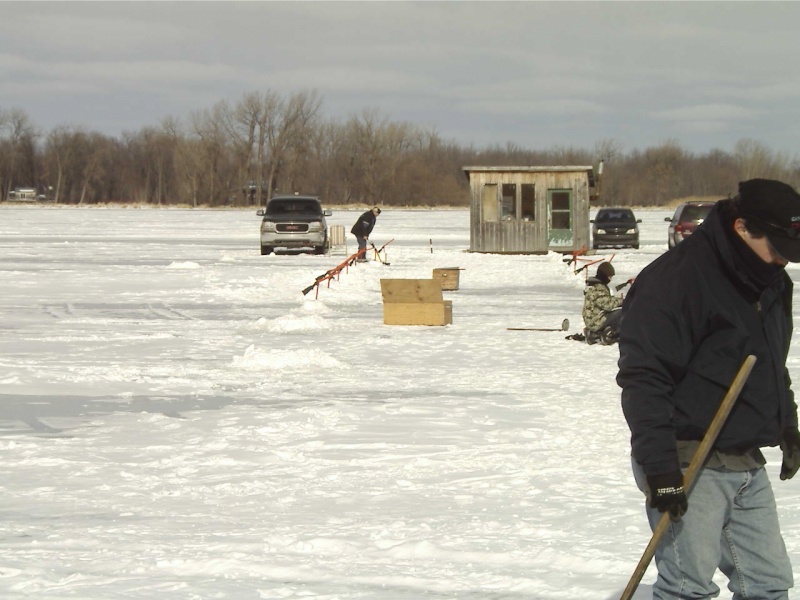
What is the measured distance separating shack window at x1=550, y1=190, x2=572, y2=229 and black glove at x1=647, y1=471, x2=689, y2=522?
33.3 meters

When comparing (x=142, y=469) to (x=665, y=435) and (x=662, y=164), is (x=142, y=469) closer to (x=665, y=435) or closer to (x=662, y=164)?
(x=665, y=435)

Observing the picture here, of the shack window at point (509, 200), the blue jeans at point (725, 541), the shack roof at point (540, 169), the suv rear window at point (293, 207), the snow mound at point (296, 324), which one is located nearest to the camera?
the blue jeans at point (725, 541)

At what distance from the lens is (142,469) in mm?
7211

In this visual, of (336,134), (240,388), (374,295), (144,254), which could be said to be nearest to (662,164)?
(336,134)

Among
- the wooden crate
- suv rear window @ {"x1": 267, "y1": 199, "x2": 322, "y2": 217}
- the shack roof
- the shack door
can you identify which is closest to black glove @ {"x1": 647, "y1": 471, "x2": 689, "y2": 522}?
the wooden crate

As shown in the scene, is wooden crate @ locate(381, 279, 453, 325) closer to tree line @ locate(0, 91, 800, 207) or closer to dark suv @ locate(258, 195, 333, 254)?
dark suv @ locate(258, 195, 333, 254)

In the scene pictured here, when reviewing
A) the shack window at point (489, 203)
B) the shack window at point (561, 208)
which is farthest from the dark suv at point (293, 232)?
the shack window at point (561, 208)

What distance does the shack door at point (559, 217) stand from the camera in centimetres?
3628

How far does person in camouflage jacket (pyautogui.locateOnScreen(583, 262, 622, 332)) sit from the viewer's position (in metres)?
13.5

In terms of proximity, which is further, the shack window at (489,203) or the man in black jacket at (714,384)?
the shack window at (489,203)

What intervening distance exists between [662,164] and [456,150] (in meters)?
24.6

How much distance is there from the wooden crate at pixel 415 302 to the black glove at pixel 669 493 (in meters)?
12.2

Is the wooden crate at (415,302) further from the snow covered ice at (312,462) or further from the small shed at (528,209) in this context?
the small shed at (528,209)

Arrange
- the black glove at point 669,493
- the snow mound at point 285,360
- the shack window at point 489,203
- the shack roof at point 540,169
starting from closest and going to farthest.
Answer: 1. the black glove at point 669,493
2. the snow mound at point 285,360
3. the shack roof at point 540,169
4. the shack window at point 489,203
